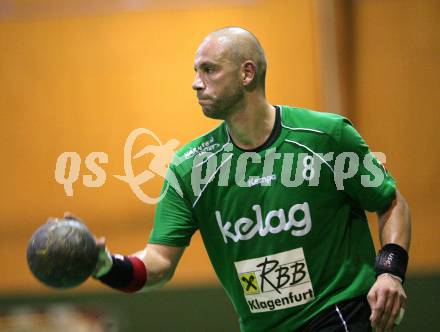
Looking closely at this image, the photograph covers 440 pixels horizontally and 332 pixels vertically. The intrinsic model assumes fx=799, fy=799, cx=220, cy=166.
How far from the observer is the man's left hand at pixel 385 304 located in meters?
2.95

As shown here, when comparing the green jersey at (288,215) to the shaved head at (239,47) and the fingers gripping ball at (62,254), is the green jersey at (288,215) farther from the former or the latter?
the fingers gripping ball at (62,254)

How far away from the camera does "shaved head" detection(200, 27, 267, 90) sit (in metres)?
3.42

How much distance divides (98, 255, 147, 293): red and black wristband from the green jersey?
0.70 ft

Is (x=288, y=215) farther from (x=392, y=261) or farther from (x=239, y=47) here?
(x=239, y=47)

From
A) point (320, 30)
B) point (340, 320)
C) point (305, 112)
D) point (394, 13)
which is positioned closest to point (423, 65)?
point (394, 13)

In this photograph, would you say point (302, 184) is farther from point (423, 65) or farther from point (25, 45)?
point (25, 45)

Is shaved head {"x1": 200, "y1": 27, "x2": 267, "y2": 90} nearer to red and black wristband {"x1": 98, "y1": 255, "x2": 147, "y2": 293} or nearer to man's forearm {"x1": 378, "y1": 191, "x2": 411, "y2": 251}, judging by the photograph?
man's forearm {"x1": 378, "y1": 191, "x2": 411, "y2": 251}

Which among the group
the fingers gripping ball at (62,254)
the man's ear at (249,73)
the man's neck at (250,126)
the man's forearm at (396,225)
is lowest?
the man's forearm at (396,225)

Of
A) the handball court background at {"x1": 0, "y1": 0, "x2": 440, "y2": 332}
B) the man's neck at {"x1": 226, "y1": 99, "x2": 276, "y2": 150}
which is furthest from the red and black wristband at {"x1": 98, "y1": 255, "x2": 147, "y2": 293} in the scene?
the handball court background at {"x1": 0, "y1": 0, "x2": 440, "y2": 332}

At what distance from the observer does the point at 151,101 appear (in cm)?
651

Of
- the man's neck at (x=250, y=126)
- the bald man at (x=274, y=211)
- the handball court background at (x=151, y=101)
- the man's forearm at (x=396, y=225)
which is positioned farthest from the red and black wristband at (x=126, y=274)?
the handball court background at (x=151, y=101)

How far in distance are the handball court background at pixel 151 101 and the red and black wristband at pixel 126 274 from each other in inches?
108

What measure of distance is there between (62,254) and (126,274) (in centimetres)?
41

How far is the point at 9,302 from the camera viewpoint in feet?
20.8
